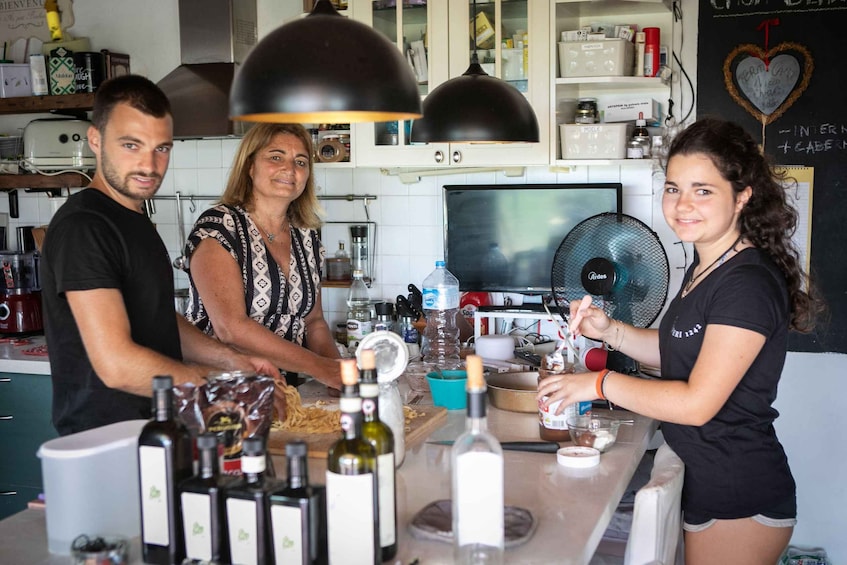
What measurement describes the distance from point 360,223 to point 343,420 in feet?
9.31

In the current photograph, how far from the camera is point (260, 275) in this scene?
2639 mm

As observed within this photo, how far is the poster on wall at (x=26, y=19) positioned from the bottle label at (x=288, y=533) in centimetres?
379

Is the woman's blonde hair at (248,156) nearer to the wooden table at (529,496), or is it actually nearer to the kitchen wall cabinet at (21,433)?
the wooden table at (529,496)

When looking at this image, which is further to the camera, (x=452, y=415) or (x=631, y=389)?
(x=452, y=415)

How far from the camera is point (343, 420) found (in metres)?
1.27

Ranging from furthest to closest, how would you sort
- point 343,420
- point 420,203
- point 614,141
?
point 420,203
point 614,141
point 343,420

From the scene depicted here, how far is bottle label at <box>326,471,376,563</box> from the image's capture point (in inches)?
50.2

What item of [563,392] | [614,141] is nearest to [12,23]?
[614,141]

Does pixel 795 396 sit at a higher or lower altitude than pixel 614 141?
lower

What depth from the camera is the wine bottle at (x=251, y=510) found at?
1.26m

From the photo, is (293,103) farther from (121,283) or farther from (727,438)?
(727,438)

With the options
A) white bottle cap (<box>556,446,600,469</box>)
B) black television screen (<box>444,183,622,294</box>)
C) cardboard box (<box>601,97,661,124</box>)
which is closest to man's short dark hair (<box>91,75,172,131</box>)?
white bottle cap (<box>556,446,600,469</box>)

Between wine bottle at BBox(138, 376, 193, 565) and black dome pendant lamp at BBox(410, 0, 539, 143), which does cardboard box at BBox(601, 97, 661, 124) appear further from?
wine bottle at BBox(138, 376, 193, 565)

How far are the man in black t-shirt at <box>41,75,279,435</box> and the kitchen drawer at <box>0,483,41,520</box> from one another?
1934mm
